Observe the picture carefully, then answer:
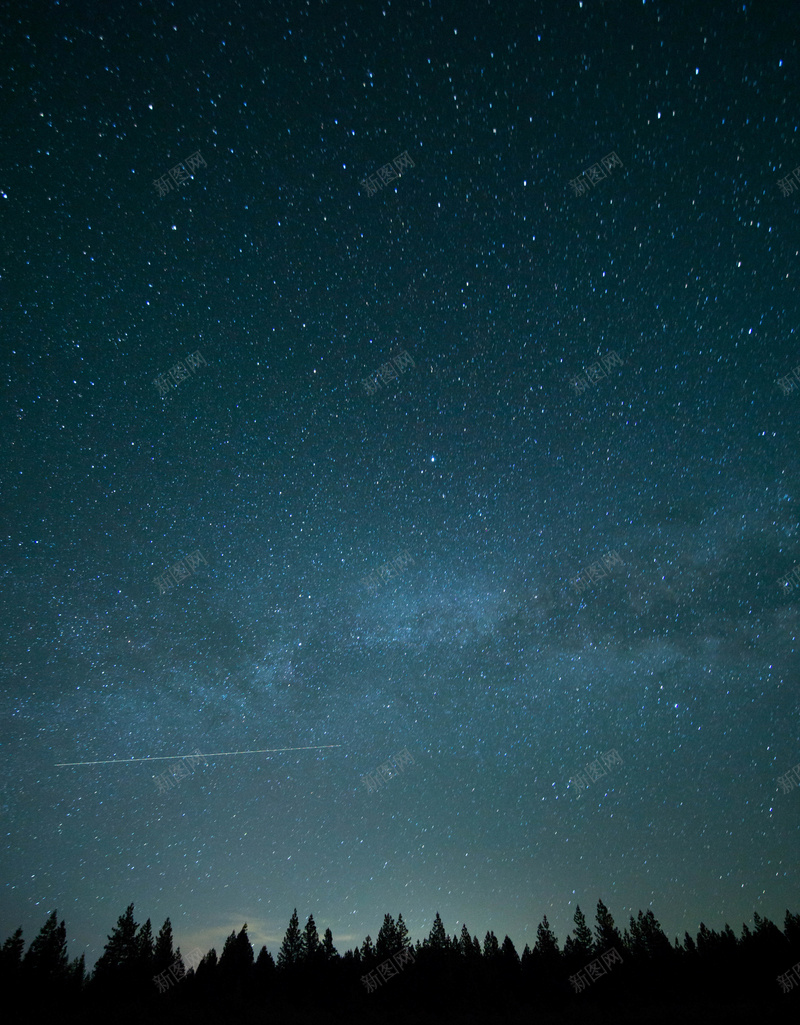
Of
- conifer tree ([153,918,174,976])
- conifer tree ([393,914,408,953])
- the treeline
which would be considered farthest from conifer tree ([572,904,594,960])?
conifer tree ([153,918,174,976])

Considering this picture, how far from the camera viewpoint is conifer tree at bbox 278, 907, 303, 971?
1869 inches

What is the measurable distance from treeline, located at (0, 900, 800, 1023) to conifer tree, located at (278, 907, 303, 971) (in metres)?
0.11

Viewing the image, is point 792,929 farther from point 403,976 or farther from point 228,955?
point 228,955

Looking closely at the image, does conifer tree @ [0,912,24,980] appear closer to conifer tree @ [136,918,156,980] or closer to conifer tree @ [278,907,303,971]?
conifer tree @ [136,918,156,980]

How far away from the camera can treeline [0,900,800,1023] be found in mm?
37688

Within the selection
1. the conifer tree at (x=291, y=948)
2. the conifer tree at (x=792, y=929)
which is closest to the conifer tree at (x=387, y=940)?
the conifer tree at (x=291, y=948)

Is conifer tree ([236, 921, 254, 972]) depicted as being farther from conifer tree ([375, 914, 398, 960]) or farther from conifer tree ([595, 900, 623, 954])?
conifer tree ([595, 900, 623, 954])

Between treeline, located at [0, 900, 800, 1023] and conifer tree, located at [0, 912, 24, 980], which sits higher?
conifer tree, located at [0, 912, 24, 980]

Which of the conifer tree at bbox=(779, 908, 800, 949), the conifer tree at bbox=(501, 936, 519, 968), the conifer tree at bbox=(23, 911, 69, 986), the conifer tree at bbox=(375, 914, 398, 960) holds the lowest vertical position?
the conifer tree at bbox=(779, 908, 800, 949)

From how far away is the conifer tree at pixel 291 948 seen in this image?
4748cm

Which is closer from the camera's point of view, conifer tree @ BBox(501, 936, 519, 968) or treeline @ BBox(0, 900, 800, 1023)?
treeline @ BBox(0, 900, 800, 1023)

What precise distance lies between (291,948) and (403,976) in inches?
479

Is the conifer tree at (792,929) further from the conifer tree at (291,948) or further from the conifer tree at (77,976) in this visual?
the conifer tree at (77,976)

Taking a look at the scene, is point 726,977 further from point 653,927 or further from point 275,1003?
point 275,1003
